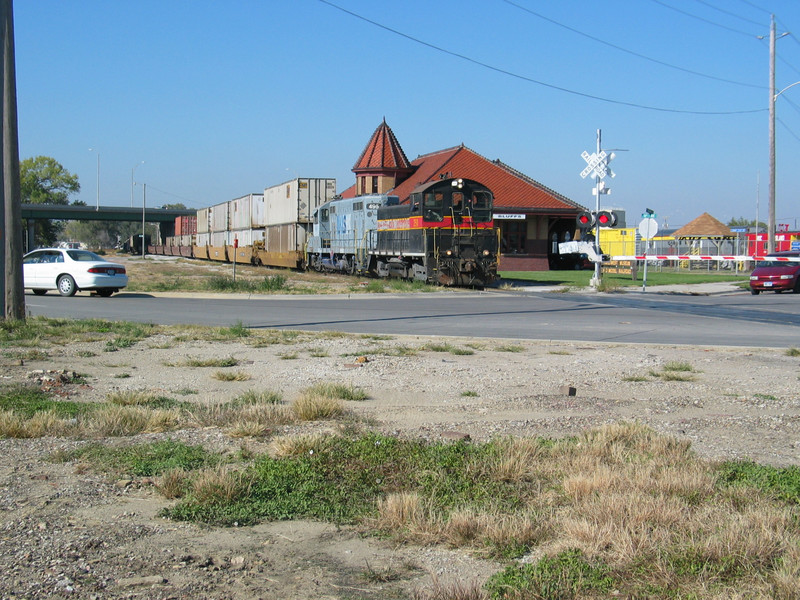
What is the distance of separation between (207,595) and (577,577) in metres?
1.86

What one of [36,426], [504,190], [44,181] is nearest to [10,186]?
[36,426]

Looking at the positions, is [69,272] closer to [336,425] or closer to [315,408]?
[315,408]

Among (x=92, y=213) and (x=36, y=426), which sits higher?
(x=92, y=213)

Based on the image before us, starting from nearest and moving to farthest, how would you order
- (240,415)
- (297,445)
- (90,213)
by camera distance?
(297,445)
(240,415)
(90,213)

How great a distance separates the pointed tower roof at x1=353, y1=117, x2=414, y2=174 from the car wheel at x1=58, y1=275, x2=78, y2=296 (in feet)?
96.3

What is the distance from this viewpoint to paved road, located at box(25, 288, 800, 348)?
16.0 metres

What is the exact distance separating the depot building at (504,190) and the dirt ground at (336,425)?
31.8 metres

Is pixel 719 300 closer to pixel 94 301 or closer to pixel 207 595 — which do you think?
pixel 94 301

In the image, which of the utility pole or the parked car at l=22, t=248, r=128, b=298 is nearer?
the parked car at l=22, t=248, r=128, b=298

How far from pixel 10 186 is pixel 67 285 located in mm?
9866

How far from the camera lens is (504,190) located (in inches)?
1845

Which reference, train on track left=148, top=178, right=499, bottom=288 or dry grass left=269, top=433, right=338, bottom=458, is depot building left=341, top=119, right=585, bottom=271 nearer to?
train on track left=148, top=178, right=499, bottom=288

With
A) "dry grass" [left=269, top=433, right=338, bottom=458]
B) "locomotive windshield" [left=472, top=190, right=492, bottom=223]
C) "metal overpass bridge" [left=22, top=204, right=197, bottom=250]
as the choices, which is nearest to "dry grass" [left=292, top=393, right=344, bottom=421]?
"dry grass" [left=269, top=433, right=338, bottom=458]

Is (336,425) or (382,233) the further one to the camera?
(382,233)
